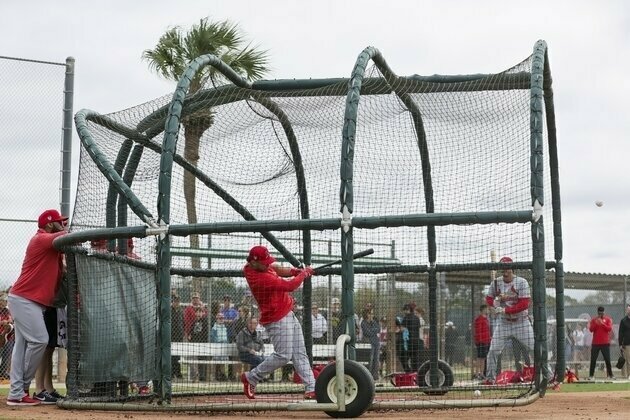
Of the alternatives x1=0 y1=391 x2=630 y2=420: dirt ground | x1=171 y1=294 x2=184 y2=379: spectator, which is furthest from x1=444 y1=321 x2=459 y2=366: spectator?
x1=0 y1=391 x2=630 y2=420: dirt ground

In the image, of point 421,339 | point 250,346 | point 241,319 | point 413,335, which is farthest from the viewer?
point 421,339

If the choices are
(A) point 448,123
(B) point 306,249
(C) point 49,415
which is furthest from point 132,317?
(A) point 448,123

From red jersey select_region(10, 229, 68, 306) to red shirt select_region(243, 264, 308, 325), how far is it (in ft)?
6.87

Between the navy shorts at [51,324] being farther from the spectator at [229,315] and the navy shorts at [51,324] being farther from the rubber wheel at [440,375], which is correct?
the rubber wheel at [440,375]

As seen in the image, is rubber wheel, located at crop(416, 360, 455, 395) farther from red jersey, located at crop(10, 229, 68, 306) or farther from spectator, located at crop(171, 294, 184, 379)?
red jersey, located at crop(10, 229, 68, 306)

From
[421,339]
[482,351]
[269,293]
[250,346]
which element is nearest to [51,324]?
[269,293]

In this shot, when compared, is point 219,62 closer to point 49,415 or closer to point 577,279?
point 49,415

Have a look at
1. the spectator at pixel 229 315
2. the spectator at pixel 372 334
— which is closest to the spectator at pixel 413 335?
the spectator at pixel 372 334

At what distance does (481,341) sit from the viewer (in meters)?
15.8

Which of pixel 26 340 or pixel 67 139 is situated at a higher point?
pixel 67 139

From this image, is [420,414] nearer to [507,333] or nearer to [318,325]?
[507,333]

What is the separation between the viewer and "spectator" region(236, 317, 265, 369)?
1316cm

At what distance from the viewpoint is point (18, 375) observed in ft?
36.8

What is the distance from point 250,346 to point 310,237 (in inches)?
60.9
